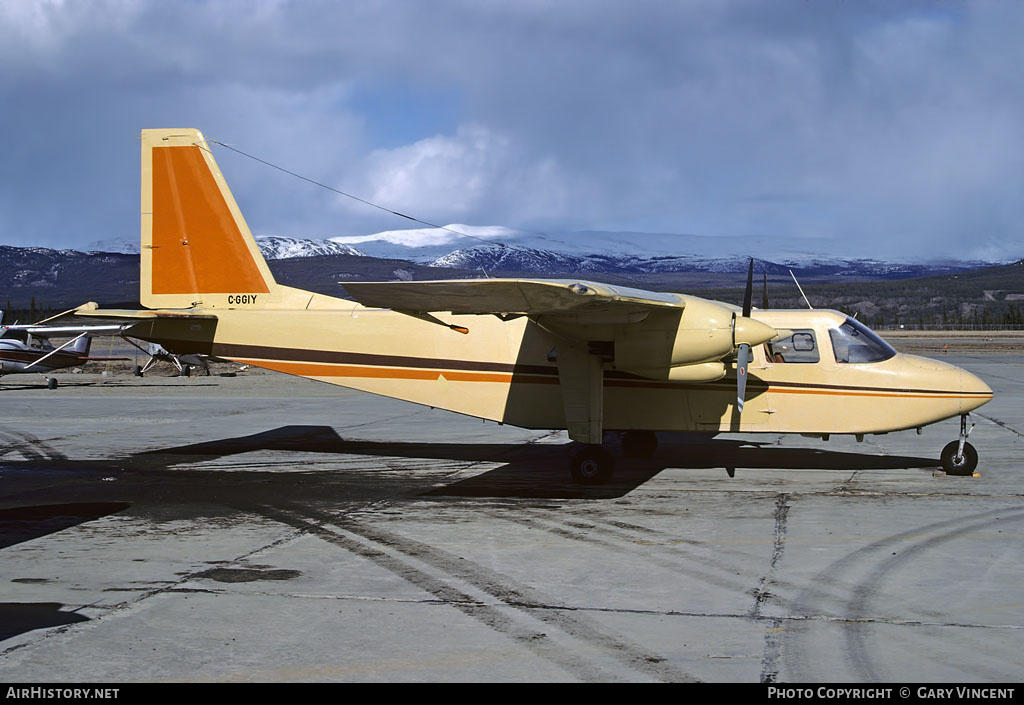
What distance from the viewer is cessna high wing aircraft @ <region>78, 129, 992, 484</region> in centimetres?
1346

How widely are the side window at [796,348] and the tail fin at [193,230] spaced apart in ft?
29.1

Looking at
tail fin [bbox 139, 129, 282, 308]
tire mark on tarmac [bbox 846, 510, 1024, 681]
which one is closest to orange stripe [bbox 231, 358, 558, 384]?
tail fin [bbox 139, 129, 282, 308]

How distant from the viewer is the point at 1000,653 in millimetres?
6645

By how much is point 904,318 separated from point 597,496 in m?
138

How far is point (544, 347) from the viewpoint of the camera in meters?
15.2

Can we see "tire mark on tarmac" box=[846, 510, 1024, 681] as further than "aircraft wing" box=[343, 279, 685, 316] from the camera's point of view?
No

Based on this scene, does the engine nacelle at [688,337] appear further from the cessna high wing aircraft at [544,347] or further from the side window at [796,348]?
the side window at [796,348]

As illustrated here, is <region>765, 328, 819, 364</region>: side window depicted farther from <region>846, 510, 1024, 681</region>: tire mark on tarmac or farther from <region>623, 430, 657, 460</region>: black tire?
<region>846, 510, 1024, 681</region>: tire mark on tarmac

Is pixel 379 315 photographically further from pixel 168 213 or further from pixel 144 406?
pixel 144 406

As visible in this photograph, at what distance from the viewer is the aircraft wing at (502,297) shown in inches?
436

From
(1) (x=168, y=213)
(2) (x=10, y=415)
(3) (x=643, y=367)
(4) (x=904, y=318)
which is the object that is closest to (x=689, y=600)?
(3) (x=643, y=367)

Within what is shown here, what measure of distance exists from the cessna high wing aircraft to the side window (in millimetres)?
23

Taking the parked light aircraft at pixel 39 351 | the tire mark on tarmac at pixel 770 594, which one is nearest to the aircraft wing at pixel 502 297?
the tire mark on tarmac at pixel 770 594
